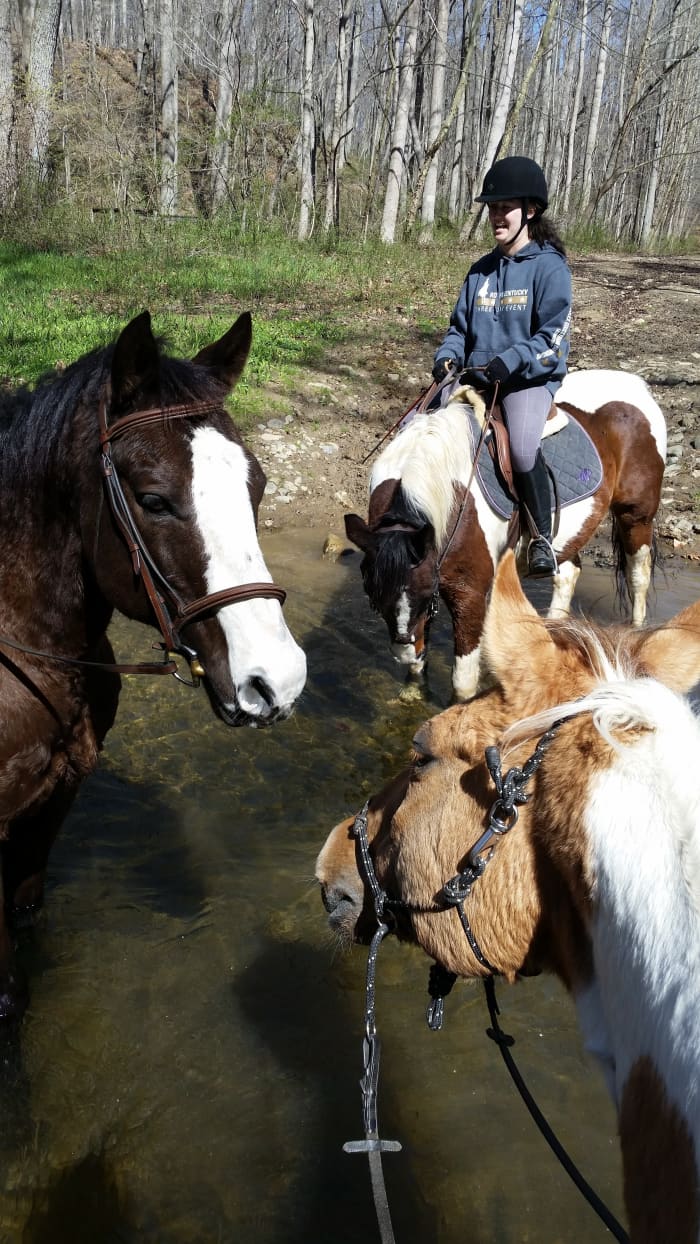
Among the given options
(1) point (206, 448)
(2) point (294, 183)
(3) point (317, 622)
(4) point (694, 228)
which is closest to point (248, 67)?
(2) point (294, 183)

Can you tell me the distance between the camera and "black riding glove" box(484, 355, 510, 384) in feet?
15.8

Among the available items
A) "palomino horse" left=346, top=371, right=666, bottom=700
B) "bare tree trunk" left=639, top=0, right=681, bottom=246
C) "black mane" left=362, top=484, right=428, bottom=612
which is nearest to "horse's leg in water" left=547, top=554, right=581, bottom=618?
"palomino horse" left=346, top=371, right=666, bottom=700

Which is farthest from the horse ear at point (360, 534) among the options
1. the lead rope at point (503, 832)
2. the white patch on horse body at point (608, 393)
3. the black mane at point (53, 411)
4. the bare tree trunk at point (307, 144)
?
the bare tree trunk at point (307, 144)

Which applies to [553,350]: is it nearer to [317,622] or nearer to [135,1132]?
[317,622]

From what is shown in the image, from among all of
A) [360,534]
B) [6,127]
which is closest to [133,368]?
[360,534]

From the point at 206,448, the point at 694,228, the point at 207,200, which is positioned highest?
the point at 694,228

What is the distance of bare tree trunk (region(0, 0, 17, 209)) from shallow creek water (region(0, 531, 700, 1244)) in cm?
1466

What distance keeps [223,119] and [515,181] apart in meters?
19.2

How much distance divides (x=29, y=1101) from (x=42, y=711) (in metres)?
1.37

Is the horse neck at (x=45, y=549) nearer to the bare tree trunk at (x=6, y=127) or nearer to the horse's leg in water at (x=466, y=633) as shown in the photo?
the horse's leg in water at (x=466, y=633)

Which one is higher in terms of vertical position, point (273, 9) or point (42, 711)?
point (273, 9)

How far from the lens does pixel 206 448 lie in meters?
2.19

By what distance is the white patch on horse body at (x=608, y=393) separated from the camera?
6195 mm

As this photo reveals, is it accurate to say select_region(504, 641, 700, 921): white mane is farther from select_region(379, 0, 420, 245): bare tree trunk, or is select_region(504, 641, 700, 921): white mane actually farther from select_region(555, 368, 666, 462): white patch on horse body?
select_region(379, 0, 420, 245): bare tree trunk
